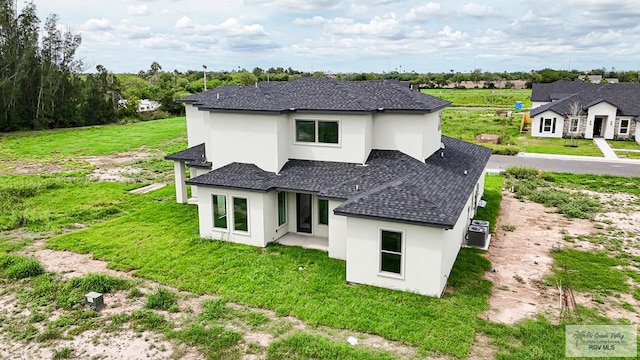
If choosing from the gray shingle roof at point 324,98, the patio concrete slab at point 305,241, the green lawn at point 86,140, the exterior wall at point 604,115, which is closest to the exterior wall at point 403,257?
the patio concrete slab at point 305,241

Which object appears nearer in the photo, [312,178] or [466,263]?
[466,263]

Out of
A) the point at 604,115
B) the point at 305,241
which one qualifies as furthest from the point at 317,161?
the point at 604,115

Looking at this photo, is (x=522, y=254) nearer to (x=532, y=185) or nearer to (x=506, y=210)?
(x=506, y=210)

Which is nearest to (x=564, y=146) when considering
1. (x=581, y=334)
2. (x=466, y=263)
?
(x=466, y=263)

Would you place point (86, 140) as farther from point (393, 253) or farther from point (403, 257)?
point (403, 257)

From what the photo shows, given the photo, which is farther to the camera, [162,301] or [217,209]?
[217,209]

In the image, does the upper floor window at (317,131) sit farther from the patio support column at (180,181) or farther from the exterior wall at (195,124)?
the patio support column at (180,181)
